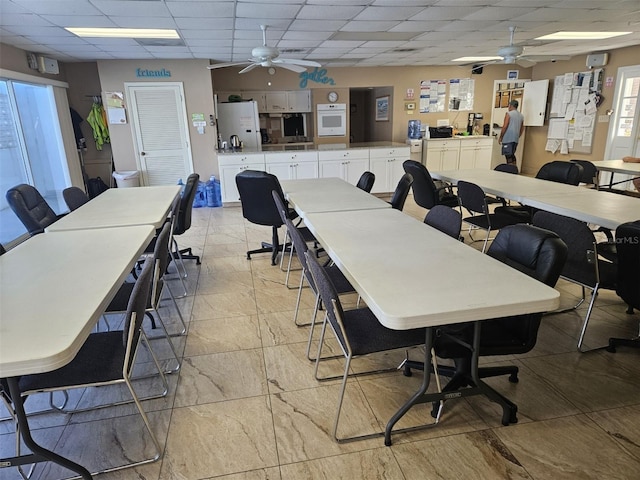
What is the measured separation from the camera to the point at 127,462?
5.74ft

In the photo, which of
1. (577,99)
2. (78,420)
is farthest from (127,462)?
(577,99)

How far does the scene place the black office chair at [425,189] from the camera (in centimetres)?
423

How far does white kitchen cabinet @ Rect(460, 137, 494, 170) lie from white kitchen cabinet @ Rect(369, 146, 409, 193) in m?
1.47

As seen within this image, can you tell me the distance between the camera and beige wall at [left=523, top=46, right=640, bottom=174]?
6.60 meters

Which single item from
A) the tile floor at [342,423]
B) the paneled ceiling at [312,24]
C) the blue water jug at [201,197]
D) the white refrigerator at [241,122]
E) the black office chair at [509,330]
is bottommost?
the tile floor at [342,423]

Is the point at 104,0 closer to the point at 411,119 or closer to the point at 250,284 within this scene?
the point at 250,284

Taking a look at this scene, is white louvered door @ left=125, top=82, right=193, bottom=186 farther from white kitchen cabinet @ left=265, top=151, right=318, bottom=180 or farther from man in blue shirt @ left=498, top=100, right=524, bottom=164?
man in blue shirt @ left=498, top=100, right=524, bottom=164

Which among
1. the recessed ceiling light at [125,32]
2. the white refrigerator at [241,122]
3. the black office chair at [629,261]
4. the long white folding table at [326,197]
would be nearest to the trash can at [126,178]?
the white refrigerator at [241,122]

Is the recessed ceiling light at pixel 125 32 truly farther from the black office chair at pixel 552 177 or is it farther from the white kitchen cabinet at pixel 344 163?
the black office chair at pixel 552 177

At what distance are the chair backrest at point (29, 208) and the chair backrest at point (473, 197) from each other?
3.59 meters

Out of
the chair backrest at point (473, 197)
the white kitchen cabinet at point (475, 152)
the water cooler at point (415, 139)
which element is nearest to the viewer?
the chair backrest at point (473, 197)

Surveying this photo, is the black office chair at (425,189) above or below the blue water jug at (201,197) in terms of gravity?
above

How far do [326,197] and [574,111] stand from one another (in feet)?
21.4

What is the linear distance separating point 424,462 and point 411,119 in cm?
737
